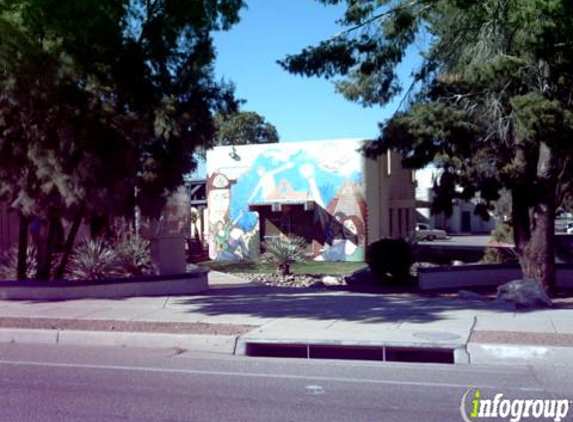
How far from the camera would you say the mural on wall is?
32.5 metres

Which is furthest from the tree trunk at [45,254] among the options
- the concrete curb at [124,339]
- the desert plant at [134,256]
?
the concrete curb at [124,339]

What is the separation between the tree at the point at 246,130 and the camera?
71438 millimetres

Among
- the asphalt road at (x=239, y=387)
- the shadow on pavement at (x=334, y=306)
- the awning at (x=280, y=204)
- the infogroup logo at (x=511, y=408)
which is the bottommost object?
the infogroup logo at (x=511, y=408)

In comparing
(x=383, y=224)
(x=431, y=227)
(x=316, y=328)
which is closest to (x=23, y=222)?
(x=316, y=328)

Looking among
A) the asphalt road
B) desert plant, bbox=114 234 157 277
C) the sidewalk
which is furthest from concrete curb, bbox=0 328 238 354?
desert plant, bbox=114 234 157 277

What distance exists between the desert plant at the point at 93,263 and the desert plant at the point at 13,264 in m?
1.05

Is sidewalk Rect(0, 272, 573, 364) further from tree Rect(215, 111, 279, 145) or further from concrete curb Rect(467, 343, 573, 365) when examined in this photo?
tree Rect(215, 111, 279, 145)

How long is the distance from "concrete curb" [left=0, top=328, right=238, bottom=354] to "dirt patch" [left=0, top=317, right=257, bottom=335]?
12.2 inches

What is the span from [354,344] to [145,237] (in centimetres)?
1337

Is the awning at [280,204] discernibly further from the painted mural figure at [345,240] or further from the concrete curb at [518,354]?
the concrete curb at [518,354]

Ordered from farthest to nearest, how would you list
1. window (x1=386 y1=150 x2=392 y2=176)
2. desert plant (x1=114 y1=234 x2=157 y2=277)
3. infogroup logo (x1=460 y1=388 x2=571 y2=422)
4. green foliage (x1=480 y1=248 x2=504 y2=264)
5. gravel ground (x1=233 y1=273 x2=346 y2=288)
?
window (x1=386 y1=150 x2=392 y2=176) → green foliage (x1=480 y1=248 x2=504 y2=264) → gravel ground (x1=233 y1=273 x2=346 y2=288) → desert plant (x1=114 y1=234 x2=157 y2=277) → infogroup logo (x1=460 y1=388 x2=571 y2=422)

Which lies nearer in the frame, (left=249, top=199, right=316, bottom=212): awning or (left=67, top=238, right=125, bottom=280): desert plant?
(left=67, top=238, right=125, bottom=280): desert plant

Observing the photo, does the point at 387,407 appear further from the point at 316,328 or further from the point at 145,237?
the point at 145,237

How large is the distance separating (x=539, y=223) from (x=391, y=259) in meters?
4.47
